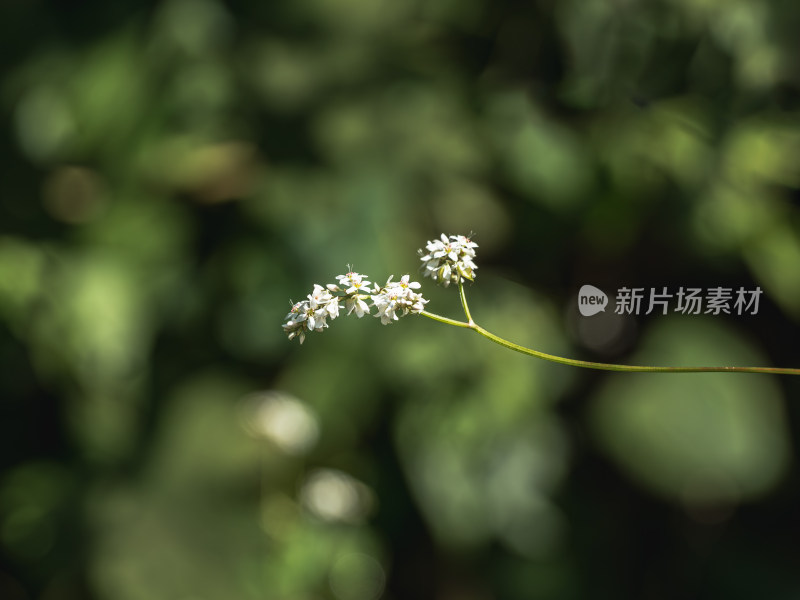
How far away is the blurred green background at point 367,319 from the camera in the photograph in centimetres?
120

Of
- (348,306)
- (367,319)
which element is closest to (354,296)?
(348,306)

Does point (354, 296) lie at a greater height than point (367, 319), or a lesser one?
lesser

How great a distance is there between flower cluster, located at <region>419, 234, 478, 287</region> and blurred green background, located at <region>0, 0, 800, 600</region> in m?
0.58

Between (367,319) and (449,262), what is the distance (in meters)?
0.69

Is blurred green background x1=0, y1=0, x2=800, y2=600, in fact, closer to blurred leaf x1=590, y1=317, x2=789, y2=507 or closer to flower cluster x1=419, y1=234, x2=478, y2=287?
blurred leaf x1=590, y1=317, x2=789, y2=507

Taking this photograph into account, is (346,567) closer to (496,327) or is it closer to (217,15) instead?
(496,327)

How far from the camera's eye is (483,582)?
1382mm

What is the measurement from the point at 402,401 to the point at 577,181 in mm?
436

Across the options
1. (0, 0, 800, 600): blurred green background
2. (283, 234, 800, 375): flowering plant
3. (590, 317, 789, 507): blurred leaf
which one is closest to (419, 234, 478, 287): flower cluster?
(283, 234, 800, 375): flowering plant

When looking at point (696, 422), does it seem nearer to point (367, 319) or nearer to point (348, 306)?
point (367, 319)

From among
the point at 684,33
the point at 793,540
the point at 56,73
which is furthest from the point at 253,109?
the point at 793,540

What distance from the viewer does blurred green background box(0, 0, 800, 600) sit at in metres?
1.20

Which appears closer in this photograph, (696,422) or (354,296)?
(354,296)

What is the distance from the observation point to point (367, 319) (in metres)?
1.21
